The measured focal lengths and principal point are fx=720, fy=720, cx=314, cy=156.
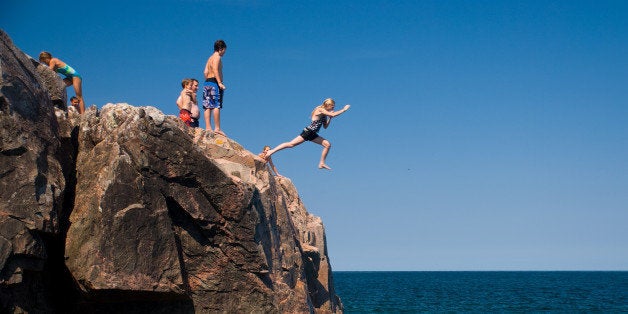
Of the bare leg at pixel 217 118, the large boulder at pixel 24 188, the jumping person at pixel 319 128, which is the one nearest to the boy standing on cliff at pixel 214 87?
the bare leg at pixel 217 118

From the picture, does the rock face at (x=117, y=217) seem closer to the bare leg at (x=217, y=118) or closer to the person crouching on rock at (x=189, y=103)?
the person crouching on rock at (x=189, y=103)

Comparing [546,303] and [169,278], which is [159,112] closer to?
[169,278]

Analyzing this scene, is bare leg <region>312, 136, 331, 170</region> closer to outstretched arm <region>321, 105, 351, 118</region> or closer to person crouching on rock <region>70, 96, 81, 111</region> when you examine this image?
outstretched arm <region>321, 105, 351, 118</region>

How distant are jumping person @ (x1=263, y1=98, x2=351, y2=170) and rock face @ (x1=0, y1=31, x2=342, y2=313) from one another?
398 cm

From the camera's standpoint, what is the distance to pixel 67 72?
16.9 m

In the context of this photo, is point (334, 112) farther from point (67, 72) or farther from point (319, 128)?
point (67, 72)

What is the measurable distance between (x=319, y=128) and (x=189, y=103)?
131 inches

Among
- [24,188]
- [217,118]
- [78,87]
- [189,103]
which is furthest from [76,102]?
[24,188]

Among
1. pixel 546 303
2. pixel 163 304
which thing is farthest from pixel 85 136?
pixel 546 303

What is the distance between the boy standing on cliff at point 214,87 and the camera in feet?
55.8

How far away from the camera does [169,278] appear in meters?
12.7

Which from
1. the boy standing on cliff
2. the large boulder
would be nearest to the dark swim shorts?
the boy standing on cliff

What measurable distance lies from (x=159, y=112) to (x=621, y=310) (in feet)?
173

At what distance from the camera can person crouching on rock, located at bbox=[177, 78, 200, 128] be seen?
16750 millimetres
